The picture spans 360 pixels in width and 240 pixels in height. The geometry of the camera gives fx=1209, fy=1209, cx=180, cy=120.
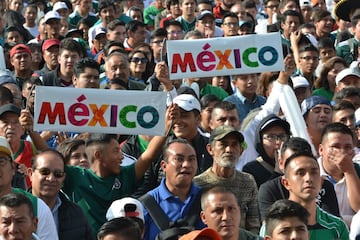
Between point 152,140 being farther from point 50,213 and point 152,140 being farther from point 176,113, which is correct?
point 50,213

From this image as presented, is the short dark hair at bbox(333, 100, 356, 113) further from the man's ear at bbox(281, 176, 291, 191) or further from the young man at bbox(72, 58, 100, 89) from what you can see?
the young man at bbox(72, 58, 100, 89)

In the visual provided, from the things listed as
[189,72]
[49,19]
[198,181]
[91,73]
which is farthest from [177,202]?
[49,19]

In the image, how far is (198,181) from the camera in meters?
9.58

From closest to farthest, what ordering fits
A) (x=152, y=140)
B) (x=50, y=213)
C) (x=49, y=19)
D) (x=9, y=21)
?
(x=50, y=213) < (x=152, y=140) < (x=49, y=19) < (x=9, y=21)

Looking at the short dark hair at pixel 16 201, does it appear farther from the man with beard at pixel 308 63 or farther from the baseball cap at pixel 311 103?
the man with beard at pixel 308 63

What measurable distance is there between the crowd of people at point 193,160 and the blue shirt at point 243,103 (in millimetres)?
12

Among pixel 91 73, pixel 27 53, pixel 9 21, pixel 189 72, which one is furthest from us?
pixel 9 21

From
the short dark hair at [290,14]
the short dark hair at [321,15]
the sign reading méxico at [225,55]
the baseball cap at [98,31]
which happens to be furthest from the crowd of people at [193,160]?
the short dark hair at [321,15]

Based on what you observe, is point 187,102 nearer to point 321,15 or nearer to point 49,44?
point 49,44

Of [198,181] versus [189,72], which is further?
[189,72]

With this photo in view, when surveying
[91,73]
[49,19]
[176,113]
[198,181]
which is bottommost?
[198,181]

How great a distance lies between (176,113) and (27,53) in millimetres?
4447

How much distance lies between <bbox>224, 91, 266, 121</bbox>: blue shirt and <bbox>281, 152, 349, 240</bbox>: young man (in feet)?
11.5

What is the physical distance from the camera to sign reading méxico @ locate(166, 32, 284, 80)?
11.4m
